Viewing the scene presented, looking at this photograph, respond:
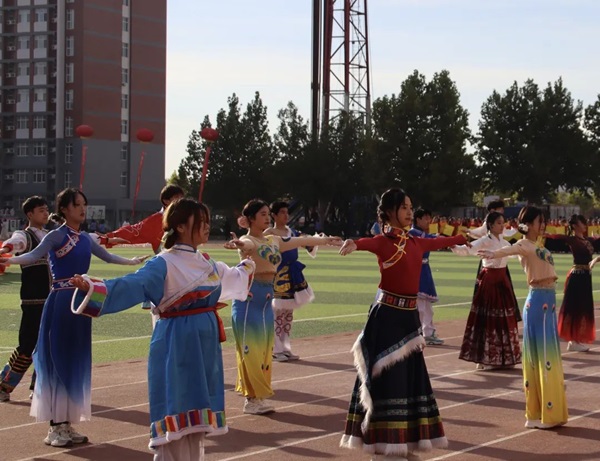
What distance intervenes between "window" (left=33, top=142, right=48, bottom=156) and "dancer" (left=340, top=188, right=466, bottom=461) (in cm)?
8719

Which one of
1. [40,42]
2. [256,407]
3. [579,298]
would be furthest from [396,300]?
[40,42]

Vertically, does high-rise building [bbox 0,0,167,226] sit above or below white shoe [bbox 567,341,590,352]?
above

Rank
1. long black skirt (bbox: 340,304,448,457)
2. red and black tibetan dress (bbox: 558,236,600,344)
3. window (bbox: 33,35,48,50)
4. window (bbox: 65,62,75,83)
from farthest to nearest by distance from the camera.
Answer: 1. window (bbox: 33,35,48,50)
2. window (bbox: 65,62,75,83)
3. red and black tibetan dress (bbox: 558,236,600,344)
4. long black skirt (bbox: 340,304,448,457)

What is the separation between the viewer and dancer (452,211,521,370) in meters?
13.8

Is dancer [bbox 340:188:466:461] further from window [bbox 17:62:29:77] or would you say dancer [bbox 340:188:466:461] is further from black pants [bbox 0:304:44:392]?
window [bbox 17:62:29:77]

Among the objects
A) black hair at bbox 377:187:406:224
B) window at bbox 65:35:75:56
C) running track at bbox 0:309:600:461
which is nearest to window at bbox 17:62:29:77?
window at bbox 65:35:75:56

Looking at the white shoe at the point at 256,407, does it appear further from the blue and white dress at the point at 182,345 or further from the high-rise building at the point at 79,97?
the high-rise building at the point at 79,97

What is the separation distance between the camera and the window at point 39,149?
92.9 m

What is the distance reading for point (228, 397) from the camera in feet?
38.3

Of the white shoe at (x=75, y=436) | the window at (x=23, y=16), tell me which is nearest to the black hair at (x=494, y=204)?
the white shoe at (x=75, y=436)

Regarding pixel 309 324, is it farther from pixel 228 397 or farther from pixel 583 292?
pixel 228 397

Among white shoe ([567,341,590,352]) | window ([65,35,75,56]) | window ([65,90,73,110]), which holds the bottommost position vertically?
white shoe ([567,341,590,352])

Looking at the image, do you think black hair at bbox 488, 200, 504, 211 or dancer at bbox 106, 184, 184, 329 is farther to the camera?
black hair at bbox 488, 200, 504, 211

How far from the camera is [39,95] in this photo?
93125 millimetres
